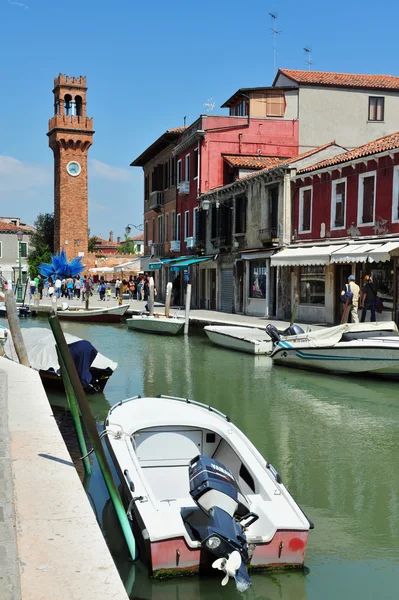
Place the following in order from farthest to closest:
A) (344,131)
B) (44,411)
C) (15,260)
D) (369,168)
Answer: (15,260), (344,131), (369,168), (44,411)

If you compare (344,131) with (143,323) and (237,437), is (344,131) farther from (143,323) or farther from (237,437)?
(237,437)

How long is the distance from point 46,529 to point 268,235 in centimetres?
2117

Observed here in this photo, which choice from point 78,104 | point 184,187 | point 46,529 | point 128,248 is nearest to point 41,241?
point 78,104

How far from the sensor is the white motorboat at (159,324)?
23.2 m

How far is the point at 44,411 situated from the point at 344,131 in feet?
78.9

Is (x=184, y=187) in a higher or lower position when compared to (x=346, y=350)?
higher

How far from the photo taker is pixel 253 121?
30094mm

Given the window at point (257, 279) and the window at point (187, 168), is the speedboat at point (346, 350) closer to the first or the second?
the window at point (257, 279)

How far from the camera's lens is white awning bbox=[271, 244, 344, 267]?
20.6 metres

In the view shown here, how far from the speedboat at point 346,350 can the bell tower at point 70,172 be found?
41.4 metres

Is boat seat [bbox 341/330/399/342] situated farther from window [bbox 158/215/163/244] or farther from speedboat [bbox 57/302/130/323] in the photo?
window [bbox 158/215/163/244]

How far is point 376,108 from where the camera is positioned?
95.9 feet

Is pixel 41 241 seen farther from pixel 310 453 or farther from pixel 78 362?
pixel 310 453

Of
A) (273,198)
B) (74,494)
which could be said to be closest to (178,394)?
(74,494)
